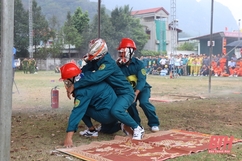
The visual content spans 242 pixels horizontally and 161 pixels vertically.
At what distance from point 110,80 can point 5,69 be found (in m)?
2.15

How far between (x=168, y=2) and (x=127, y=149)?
47.3 feet

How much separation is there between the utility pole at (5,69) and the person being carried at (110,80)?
1.74 m

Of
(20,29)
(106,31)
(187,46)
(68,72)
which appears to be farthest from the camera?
(187,46)

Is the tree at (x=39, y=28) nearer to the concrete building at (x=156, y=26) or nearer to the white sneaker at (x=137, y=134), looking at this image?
the concrete building at (x=156, y=26)

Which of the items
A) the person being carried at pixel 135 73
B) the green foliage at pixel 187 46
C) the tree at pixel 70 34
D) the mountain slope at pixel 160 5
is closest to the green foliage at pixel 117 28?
the mountain slope at pixel 160 5

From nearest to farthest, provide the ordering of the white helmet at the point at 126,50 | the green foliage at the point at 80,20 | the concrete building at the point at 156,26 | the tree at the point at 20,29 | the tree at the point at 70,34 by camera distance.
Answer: the white helmet at the point at 126,50 < the tree at the point at 20,29 < the tree at the point at 70,34 < the green foliage at the point at 80,20 < the concrete building at the point at 156,26

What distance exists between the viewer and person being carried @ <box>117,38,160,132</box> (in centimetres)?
533

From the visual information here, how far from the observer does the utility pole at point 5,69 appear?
Answer: 2.86 meters

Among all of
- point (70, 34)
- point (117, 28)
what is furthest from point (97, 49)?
point (117, 28)

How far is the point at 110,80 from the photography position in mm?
4867

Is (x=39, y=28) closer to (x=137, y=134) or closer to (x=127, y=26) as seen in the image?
(x=127, y=26)

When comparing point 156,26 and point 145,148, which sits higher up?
point 156,26

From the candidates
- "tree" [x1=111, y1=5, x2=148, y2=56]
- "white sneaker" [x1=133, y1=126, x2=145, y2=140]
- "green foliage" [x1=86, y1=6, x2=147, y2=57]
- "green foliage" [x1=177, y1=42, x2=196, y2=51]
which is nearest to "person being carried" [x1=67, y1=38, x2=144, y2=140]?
"white sneaker" [x1=133, y1=126, x2=145, y2=140]

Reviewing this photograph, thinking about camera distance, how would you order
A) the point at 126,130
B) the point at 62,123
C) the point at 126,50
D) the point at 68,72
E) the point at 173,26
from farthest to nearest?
1. the point at 173,26
2. the point at 62,123
3. the point at 126,50
4. the point at 126,130
5. the point at 68,72
